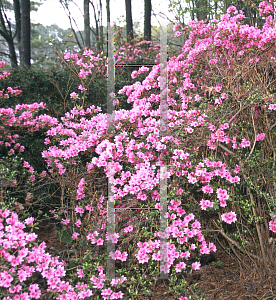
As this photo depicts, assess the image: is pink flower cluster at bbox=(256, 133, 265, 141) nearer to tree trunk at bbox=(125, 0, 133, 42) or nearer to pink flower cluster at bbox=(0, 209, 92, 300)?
pink flower cluster at bbox=(0, 209, 92, 300)

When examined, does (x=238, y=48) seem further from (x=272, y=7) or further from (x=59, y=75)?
(x=59, y=75)

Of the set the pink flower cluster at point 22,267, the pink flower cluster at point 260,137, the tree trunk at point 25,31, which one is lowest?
the pink flower cluster at point 22,267

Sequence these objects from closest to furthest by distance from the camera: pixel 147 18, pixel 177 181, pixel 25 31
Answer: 1. pixel 177 181
2. pixel 25 31
3. pixel 147 18

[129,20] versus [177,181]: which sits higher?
[129,20]

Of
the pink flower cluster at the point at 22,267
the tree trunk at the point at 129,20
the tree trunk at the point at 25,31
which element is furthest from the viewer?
the tree trunk at the point at 129,20

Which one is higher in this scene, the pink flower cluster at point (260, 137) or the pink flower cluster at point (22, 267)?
the pink flower cluster at point (260, 137)

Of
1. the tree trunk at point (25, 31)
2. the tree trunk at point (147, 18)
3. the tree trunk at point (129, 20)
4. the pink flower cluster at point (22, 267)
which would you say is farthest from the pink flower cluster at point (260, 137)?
the tree trunk at point (147, 18)

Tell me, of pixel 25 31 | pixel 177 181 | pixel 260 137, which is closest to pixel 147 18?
pixel 25 31

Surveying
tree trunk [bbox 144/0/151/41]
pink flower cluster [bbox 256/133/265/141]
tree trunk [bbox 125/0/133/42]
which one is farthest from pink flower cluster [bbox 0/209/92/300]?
tree trunk [bbox 144/0/151/41]

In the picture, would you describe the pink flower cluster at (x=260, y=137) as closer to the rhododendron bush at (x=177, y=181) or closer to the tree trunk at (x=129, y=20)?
the rhododendron bush at (x=177, y=181)

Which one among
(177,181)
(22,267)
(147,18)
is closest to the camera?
(22,267)

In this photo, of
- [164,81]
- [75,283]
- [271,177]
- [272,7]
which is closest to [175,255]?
[75,283]

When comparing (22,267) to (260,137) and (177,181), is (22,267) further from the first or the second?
(260,137)

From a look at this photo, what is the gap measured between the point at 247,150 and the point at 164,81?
1278 mm
